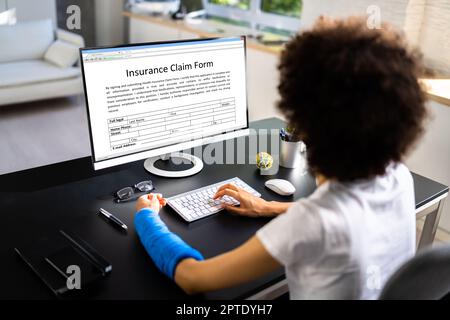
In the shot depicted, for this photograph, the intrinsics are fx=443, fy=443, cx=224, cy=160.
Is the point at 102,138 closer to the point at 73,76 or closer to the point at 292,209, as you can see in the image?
the point at 292,209

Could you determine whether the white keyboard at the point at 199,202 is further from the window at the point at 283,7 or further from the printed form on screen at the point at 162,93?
the window at the point at 283,7

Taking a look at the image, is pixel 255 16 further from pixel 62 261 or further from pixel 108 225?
pixel 62 261

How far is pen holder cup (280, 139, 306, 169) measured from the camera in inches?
58.0

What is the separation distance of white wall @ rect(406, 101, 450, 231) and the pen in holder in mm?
911

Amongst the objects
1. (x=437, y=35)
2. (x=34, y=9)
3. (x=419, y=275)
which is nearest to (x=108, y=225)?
(x=419, y=275)

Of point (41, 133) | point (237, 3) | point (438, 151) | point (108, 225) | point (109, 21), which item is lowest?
point (41, 133)

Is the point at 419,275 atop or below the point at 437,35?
below

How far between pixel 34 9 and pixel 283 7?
8.05ft

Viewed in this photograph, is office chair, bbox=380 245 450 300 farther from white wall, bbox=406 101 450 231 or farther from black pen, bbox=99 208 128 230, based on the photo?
white wall, bbox=406 101 450 231

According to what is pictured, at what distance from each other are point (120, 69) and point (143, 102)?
12cm

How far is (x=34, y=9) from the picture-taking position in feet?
14.2

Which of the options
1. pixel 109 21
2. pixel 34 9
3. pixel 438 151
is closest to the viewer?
pixel 438 151

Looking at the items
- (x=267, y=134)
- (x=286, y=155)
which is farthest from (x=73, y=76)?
(x=286, y=155)

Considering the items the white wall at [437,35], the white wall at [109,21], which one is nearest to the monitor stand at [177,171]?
the white wall at [437,35]
